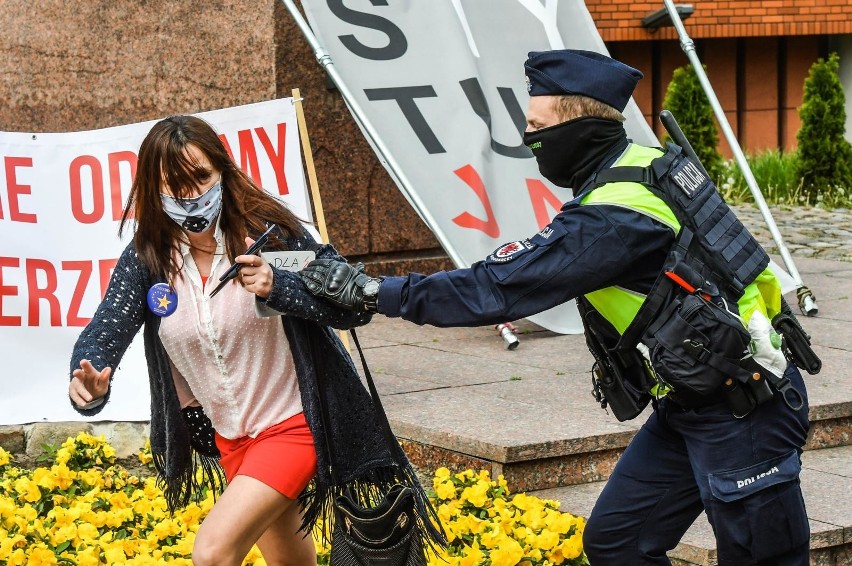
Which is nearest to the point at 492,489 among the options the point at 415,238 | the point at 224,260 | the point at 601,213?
the point at 224,260

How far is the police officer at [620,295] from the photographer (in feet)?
10.3

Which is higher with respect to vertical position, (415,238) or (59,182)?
(59,182)

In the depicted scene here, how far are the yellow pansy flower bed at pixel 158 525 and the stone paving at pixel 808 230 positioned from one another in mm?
5985

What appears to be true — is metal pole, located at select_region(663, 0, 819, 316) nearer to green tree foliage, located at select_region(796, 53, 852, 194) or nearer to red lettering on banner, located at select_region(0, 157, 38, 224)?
red lettering on banner, located at select_region(0, 157, 38, 224)

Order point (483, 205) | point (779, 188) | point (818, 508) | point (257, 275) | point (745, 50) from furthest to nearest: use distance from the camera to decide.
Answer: point (745, 50) → point (779, 188) → point (483, 205) → point (818, 508) → point (257, 275)

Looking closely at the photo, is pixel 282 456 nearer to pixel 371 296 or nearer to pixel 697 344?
pixel 371 296

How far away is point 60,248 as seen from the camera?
20.0 ft

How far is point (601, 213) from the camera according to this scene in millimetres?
3117

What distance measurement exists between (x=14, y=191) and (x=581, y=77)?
3.63m

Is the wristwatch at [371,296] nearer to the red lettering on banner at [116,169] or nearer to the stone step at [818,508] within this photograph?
the stone step at [818,508]

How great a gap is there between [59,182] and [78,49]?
1504mm

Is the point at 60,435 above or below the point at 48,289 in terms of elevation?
below

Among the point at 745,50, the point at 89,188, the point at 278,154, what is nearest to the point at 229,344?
the point at 278,154

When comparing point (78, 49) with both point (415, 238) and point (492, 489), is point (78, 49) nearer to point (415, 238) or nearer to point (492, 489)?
point (415, 238)
